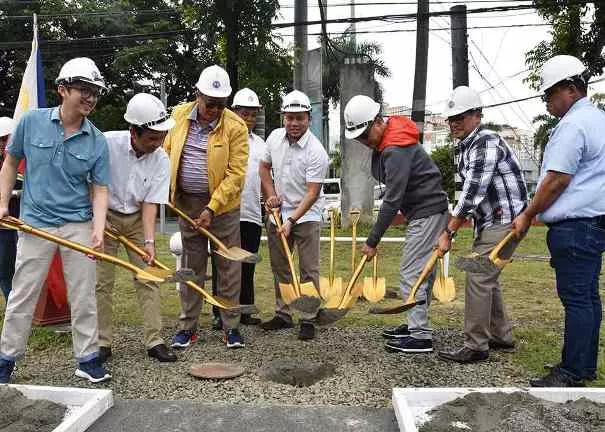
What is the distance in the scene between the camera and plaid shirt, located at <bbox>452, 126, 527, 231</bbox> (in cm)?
389

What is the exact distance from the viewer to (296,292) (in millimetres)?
4391

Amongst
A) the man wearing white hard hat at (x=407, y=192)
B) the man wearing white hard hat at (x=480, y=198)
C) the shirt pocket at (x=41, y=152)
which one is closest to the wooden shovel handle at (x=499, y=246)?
the man wearing white hard hat at (x=480, y=198)

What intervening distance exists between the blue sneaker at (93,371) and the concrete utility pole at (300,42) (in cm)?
898

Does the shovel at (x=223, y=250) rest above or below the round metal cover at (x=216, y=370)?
above

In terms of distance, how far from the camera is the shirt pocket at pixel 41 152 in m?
3.41

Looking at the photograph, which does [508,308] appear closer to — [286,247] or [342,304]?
[342,304]

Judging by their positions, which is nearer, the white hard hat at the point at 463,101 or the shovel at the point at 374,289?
the white hard hat at the point at 463,101

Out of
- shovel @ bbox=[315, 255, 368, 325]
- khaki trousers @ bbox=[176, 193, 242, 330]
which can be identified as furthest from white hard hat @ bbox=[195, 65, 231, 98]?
shovel @ bbox=[315, 255, 368, 325]

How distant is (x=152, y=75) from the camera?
79.6 feet

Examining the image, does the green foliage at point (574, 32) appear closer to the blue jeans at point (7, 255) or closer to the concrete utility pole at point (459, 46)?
the concrete utility pole at point (459, 46)

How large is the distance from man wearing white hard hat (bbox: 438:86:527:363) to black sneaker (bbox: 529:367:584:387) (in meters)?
0.59

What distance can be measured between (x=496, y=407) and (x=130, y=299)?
4.24 metres

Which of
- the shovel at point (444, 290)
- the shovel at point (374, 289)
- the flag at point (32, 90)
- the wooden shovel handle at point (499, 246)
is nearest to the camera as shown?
the wooden shovel handle at point (499, 246)

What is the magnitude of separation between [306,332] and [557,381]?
187 cm
